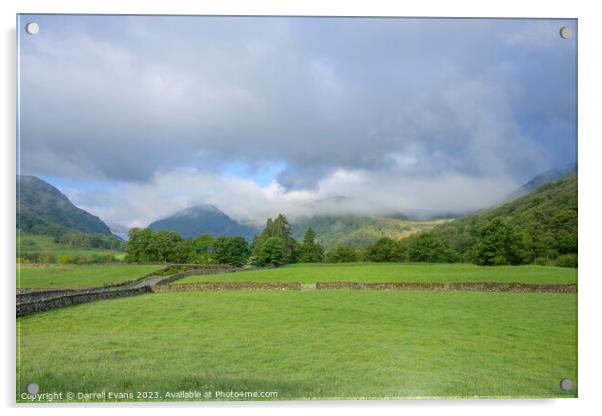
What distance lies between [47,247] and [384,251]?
149 inches

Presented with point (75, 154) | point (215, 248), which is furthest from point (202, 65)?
point (215, 248)

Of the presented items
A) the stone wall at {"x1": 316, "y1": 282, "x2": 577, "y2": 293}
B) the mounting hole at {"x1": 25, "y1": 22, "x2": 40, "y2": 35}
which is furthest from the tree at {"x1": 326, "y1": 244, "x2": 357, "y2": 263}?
the mounting hole at {"x1": 25, "y1": 22, "x2": 40, "y2": 35}

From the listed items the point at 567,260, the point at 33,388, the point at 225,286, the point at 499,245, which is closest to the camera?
the point at 33,388

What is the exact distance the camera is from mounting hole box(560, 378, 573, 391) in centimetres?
336

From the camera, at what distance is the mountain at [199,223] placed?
3.73 meters

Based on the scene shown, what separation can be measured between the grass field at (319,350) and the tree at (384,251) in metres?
0.61

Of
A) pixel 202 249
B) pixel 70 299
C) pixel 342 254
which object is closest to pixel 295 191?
pixel 342 254

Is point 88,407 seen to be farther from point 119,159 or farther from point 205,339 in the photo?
point 119,159

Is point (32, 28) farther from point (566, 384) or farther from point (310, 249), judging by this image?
point (566, 384)

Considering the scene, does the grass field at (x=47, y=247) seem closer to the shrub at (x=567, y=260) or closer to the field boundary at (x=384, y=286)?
the field boundary at (x=384, y=286)

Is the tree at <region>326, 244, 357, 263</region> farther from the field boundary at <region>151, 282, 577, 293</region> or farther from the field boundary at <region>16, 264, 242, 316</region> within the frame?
the field boundary at <region>16, 264, 242, 316</region>

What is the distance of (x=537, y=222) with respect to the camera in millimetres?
3863

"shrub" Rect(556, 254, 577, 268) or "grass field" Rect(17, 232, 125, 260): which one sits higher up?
"grass field" Rect(17, 232, 125, 260)

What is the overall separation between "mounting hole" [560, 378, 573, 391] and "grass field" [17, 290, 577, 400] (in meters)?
0.05
